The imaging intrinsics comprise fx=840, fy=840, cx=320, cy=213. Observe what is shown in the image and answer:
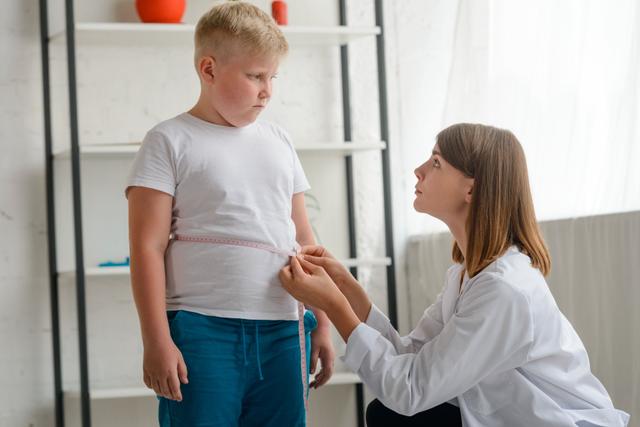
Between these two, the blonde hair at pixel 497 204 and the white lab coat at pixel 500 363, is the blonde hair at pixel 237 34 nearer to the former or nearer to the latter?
the blonde hair at pixel 497 204

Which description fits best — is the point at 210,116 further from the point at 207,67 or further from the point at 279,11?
the point at 279,11

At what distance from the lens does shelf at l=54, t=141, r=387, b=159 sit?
2.49 m

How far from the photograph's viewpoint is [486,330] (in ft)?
4.57

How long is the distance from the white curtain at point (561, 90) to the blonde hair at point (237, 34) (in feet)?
2.67

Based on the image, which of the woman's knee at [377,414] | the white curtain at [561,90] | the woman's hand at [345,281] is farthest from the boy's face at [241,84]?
the white curtain at [561,90]

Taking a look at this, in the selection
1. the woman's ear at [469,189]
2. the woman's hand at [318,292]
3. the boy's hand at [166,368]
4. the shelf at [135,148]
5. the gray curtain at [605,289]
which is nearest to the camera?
the boy's hand at [166,368]

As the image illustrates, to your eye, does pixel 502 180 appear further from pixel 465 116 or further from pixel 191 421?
pixel 465 116

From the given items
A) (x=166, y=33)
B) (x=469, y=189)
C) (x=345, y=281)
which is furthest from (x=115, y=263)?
(x=469, y=189)

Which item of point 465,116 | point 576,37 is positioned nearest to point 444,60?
point 465,116

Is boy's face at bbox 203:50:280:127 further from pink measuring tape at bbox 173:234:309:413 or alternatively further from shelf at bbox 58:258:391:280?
shelf at bbox 58:258:391:280

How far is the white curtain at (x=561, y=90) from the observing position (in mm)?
1856

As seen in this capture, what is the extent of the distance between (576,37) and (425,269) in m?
1.09

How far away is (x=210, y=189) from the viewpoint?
1454mm

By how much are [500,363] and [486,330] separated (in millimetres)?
70
